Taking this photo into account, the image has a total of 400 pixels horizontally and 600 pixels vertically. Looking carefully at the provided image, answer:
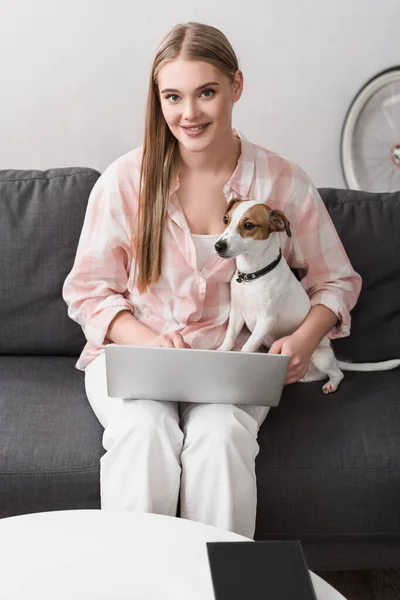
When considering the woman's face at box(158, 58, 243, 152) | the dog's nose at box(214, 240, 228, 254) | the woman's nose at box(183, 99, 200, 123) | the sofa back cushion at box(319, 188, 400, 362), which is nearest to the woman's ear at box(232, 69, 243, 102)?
the woman's face at box(158, 58, 243, 152)

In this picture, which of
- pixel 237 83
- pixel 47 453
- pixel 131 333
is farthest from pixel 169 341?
pixel 237 83

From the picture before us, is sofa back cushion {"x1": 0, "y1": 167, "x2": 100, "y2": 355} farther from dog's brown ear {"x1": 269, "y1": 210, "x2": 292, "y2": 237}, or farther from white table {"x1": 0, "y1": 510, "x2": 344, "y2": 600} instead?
white table {"x1": 0, "y1": 510, "x2": 344, "y2": 600}

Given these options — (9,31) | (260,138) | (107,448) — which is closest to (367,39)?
(260,138)

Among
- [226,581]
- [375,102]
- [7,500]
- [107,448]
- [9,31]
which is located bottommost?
[7,500]

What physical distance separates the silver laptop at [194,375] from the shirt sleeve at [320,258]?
15.7 inches

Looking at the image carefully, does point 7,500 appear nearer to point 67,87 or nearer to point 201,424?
point 201,424

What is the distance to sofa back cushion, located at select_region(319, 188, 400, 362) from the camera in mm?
1979

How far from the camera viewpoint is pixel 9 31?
247 centimetres

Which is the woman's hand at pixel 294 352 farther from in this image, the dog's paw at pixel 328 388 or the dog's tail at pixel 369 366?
the dog's tail at pixel 369 366

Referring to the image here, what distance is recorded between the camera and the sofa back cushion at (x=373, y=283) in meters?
1.98

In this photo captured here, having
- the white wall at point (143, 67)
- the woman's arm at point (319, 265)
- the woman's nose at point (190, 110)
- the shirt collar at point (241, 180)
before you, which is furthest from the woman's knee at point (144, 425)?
the white wall at point (143, 67)

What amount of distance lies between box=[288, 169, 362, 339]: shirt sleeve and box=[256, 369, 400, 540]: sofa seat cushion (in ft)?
0.96

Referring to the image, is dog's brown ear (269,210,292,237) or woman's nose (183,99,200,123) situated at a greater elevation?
woman's nose (183,99,200,123)

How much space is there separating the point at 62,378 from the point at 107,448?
0.41 metres
